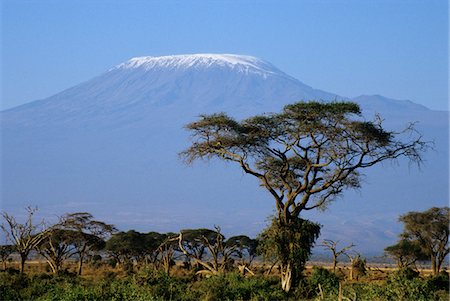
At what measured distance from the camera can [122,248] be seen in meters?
66.7

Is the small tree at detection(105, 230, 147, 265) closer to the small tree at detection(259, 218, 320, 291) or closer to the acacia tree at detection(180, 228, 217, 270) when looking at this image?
the acacia tree at detection(180, 228, 217, 270)

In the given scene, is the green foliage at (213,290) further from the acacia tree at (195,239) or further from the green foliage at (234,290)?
the acacia tree at (195,239)

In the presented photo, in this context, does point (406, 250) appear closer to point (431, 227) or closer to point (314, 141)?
point (431, 227)

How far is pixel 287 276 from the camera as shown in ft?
119

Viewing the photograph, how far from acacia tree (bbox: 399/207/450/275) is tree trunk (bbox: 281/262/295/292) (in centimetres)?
2703

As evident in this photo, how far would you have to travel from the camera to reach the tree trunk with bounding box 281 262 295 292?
35.9 metres

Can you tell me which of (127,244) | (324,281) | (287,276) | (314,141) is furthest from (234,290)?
(127,244)

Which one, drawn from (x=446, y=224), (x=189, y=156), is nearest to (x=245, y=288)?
(x=189, y=156)

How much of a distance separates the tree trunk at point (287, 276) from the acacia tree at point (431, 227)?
88.7 ft

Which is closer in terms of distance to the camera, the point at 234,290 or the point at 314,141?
the point at 234,290

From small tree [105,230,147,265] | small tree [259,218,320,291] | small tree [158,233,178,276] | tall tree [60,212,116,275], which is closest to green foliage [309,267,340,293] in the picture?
small tree [259,218,320,291]

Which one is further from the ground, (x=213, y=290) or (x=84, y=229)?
(x=84, y=229)

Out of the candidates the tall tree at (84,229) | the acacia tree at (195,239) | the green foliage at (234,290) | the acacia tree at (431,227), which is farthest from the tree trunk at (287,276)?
the acacia tree at (195,239)

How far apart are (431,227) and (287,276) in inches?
1118
